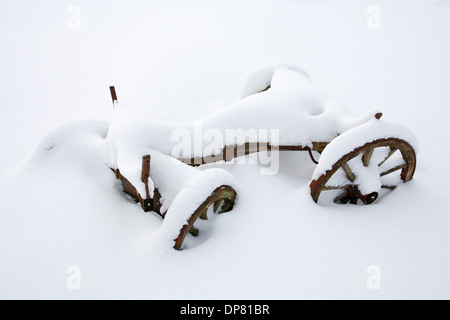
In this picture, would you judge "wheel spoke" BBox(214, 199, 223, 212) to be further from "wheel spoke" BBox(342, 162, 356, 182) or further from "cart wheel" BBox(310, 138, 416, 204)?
"wheel spoke" BBox(342, 162, 356, 182)

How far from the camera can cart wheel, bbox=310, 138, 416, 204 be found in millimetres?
2148

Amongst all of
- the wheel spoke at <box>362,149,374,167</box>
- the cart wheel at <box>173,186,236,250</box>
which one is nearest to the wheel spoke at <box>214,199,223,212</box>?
the cart wheel at <box>173,186,236,250</box>

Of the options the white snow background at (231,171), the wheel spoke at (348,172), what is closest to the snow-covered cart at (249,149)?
the wheel spoke at (348,172)

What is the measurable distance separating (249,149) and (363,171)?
3.01 feet

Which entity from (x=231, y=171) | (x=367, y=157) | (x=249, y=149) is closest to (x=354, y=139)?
(x=367, y=157)

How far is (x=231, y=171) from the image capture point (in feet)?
8.45

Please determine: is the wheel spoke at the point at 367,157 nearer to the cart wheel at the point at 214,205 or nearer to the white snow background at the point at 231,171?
the white snow background at the point at 231,171

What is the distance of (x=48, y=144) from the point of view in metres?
2.60

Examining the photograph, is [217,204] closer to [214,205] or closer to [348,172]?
[214,205]

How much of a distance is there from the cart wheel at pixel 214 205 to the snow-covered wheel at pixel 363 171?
0.64 m

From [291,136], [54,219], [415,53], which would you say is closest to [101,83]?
[54,219]

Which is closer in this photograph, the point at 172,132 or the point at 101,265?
the point at 101,265
